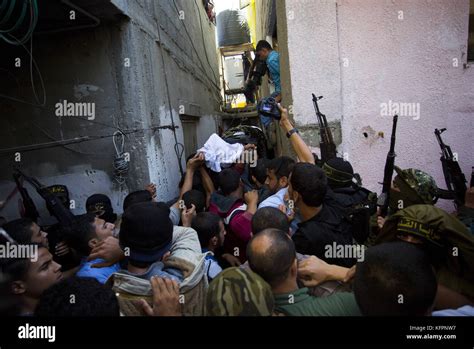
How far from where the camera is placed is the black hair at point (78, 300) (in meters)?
1.09

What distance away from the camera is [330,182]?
2.53 metres

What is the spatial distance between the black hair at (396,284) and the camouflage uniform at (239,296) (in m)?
0.37

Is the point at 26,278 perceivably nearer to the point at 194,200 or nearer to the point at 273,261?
the point at 273,261

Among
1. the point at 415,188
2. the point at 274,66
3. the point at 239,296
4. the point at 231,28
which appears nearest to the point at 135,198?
the point at 239,296

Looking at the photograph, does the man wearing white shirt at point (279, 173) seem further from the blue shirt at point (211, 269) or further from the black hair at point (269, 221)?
the blue shirt at point (211, 269)

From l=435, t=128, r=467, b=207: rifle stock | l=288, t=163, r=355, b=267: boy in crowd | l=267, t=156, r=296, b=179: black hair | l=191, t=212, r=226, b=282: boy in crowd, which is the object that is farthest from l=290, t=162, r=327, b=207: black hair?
l=435, t=128, r=467, b=207: rifle stock

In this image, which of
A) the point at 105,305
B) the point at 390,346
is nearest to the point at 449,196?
the point at 390,346

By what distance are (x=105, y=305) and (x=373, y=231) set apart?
1939 mm

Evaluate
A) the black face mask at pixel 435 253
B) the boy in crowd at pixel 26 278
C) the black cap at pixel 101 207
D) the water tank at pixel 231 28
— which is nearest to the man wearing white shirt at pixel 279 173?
the black face mask at pixel 435 253

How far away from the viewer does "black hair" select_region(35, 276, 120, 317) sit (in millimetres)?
1088

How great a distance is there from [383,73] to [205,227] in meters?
2.75

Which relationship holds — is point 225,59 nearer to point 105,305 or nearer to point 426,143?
point 426,143

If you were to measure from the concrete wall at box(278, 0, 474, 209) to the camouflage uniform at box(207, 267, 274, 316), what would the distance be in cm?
271

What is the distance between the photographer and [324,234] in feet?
6.30
